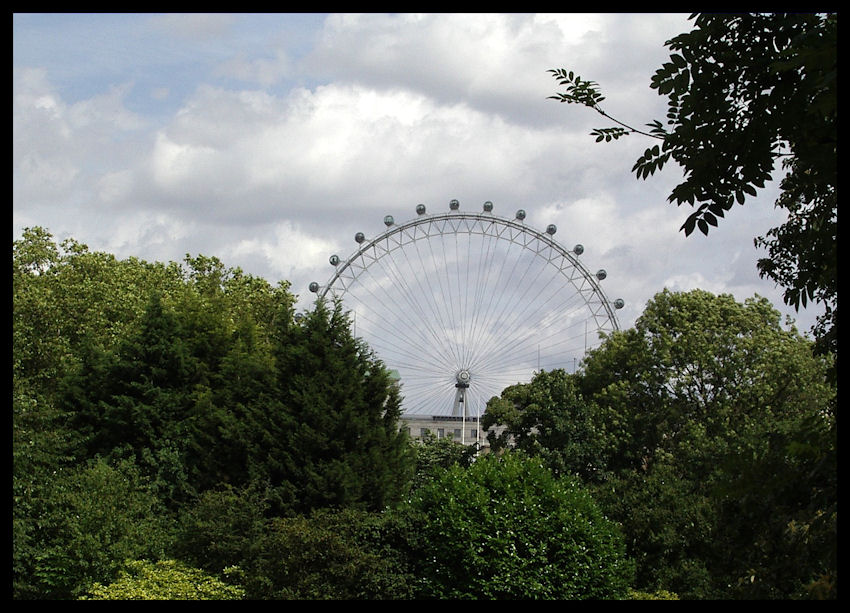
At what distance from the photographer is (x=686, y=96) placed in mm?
7105

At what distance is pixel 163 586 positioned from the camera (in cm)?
1670

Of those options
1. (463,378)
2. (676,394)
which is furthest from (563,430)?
(463,378)

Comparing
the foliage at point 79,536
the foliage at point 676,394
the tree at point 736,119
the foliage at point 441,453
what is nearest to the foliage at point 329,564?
the foliage at point 79,536

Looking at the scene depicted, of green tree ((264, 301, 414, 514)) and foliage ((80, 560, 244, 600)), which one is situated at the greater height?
green tree ((264, 301, 414, 514))

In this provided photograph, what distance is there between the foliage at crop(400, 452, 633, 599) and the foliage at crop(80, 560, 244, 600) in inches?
136

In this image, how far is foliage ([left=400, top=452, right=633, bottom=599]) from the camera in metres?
16.0

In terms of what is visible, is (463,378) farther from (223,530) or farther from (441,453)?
(223,530)

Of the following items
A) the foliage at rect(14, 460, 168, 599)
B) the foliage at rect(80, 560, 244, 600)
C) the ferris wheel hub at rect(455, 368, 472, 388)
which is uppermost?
the ferris wheel hub at rect(455, 368, 472, 388)

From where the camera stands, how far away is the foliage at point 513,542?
1605 cm

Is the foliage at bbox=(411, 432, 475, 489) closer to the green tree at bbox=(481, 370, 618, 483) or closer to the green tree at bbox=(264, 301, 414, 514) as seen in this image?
the green tree at bbox=(481, 370, 618, 483)

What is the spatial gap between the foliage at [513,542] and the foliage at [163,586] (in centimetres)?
345

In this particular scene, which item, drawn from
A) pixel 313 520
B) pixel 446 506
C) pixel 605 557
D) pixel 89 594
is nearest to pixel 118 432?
pixel 89 594

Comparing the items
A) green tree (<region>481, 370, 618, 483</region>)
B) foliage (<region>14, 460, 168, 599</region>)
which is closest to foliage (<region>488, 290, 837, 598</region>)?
green tree (<region>481, 370, 618, 483</region>)

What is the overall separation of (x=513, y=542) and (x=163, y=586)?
5897 millimetres
